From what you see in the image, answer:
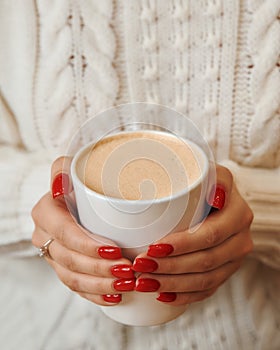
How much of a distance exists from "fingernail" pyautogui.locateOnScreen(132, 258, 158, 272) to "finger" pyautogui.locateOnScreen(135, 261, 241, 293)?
0.01m

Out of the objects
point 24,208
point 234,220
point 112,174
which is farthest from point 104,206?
point 24,208

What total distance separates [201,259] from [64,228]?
5.7 inches

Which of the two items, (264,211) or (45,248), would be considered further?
(264,211)

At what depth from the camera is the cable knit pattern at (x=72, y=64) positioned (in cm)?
71

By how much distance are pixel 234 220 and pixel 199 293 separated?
0.09 m

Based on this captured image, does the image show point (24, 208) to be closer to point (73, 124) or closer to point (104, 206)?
point (73, 124)

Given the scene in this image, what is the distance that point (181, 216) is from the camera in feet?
1.51

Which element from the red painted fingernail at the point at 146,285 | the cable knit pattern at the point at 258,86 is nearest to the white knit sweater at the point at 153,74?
the cable knit pattern at the point at 258,86

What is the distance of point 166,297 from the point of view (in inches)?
20.5

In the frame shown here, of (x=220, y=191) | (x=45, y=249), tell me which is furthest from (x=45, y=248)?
(x=220, y=191)

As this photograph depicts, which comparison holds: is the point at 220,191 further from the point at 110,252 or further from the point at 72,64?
the point at 72,64

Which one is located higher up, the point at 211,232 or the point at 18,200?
the point at 211,232

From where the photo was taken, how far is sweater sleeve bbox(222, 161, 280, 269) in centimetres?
70

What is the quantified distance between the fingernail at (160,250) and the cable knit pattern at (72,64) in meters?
0.32
